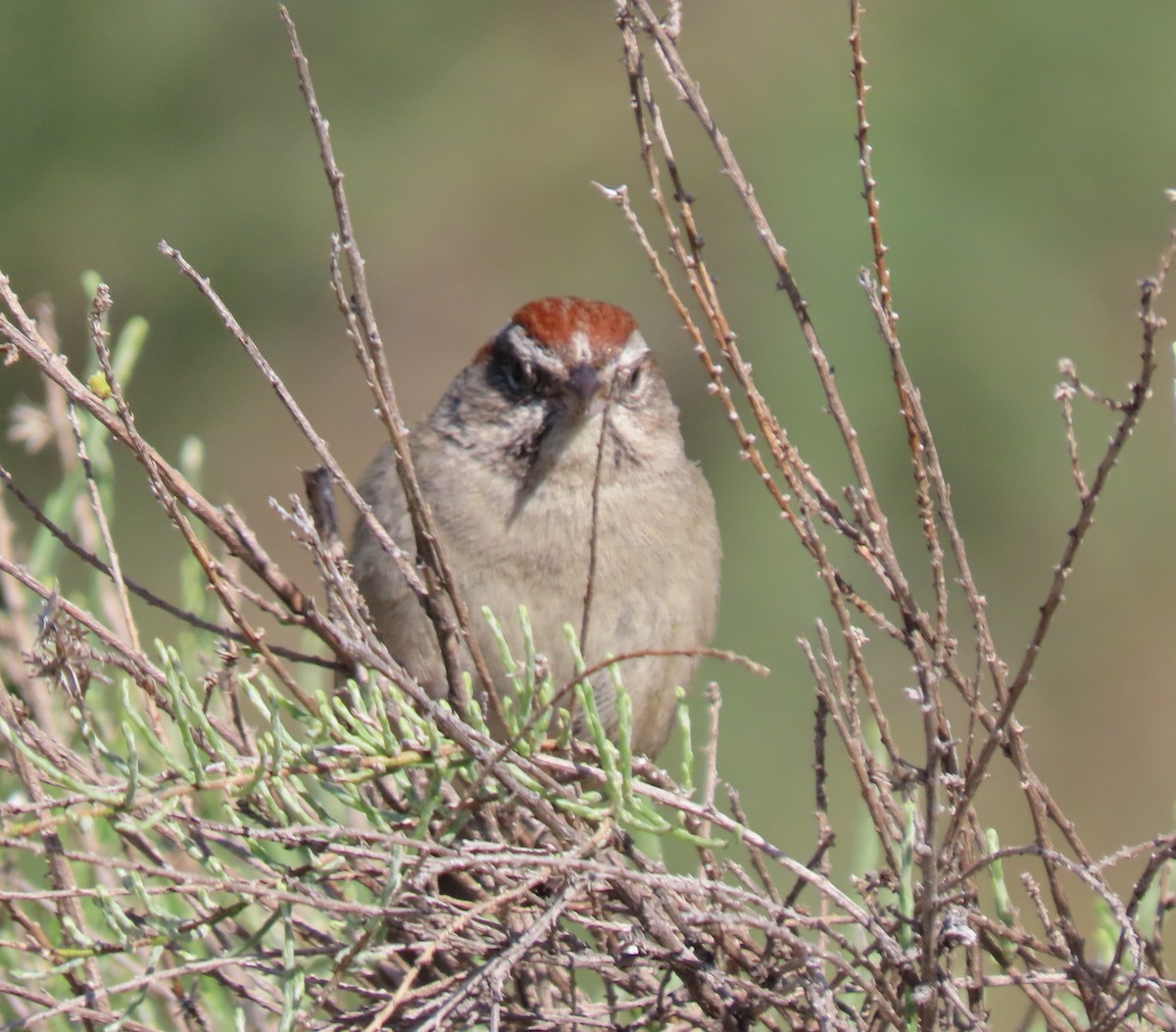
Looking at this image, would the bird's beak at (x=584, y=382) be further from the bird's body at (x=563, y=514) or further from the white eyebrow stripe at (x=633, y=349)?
the white eyebrow stripe at (x=633, y=349)

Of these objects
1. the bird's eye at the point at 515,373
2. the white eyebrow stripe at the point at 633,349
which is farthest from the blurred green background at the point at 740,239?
the bird's eye at the point at 515,373

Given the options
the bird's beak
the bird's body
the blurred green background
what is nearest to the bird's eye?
the bird's body

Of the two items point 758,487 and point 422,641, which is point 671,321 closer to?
point 758,487

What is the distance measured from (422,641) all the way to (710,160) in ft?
15.1

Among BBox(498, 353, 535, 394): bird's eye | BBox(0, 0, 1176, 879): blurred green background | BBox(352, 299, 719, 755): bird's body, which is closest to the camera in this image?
BBox(352, 299, 719, 755): bird's body

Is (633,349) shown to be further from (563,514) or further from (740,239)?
(740,239)

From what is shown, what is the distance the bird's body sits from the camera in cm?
295

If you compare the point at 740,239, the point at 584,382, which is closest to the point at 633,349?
the point at 584,382

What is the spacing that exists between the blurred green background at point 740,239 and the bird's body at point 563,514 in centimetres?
249

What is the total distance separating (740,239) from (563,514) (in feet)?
13.2

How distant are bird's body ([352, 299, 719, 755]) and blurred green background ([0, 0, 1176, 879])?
2.49 meters

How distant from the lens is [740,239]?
6.80 meters

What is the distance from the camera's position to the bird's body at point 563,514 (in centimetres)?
295

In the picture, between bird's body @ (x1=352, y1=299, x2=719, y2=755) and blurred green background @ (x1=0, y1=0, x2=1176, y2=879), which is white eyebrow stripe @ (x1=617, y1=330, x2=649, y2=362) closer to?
bird's body @ (x1=352, y1=299, x2=719, y2=755)
